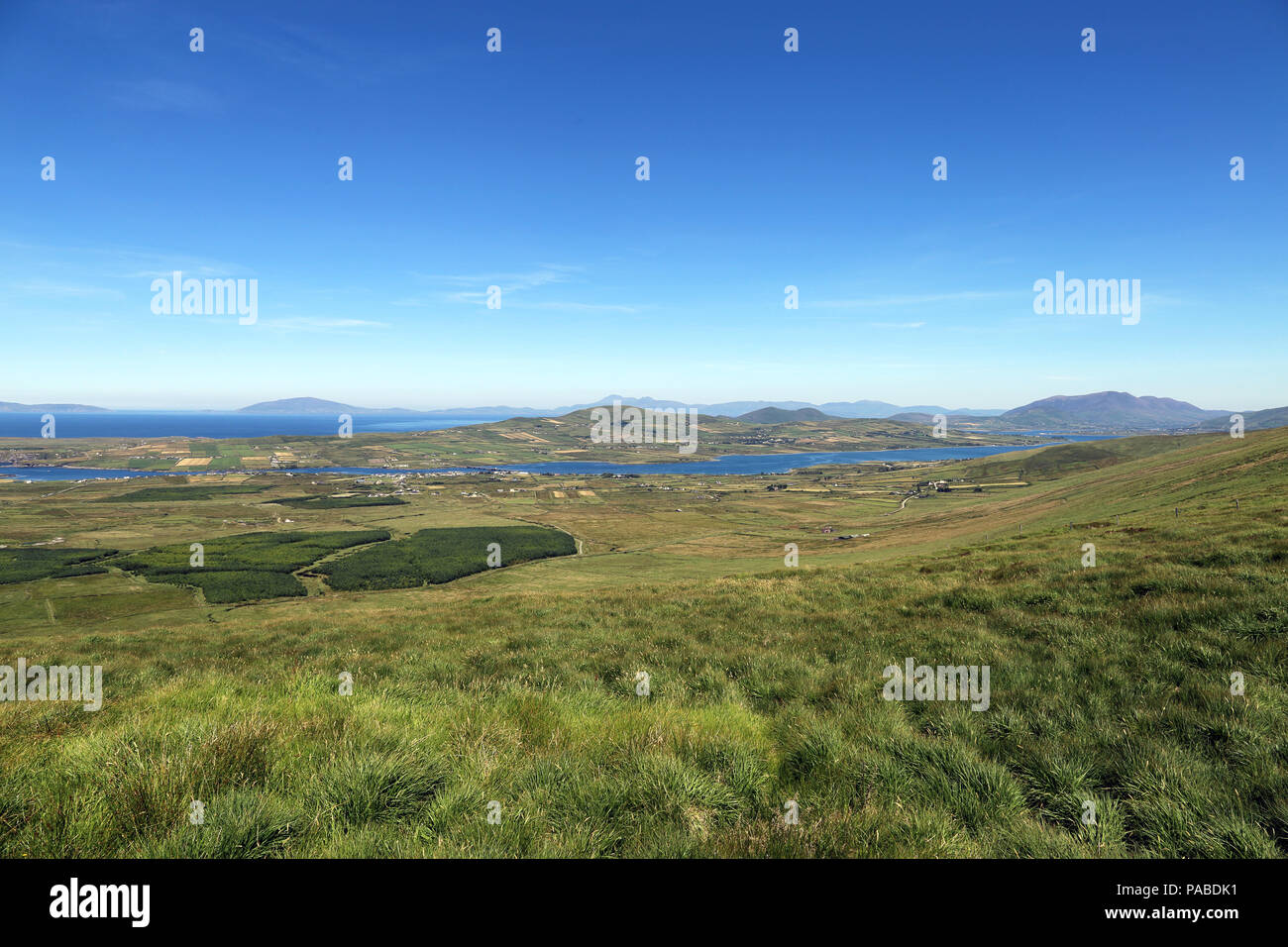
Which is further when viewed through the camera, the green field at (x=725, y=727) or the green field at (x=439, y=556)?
the green field at (x=439, y=556)

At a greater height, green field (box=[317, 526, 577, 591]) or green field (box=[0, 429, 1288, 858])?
green field (box=[0, 429, 1288, 858])

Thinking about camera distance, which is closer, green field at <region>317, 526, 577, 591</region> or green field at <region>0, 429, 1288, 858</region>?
green field at <region>0, 429, 1288, 858</region>

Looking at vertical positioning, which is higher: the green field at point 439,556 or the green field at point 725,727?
the green field at point 725,727

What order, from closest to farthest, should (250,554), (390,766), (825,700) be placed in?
(390,766) < (825,700) < (250,554)

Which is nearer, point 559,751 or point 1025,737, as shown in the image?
point 559,751

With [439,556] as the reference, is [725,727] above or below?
above

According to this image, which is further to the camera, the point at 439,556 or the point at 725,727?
the point at 439,556
